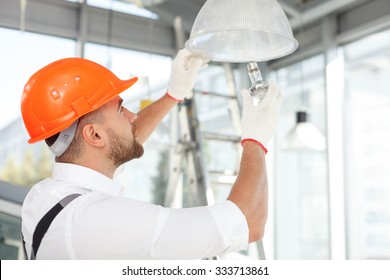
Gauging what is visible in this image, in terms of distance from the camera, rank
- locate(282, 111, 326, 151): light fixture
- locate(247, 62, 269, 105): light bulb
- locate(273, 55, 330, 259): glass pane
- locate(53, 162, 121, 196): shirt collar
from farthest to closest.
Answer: locate(273, 55, 330, 259): glass pane
locate(282, 111, 326, 151): light fixture
locate(247, 62, 269, 105): light bulb
locate(53, 162, 121, 196): shirt collar

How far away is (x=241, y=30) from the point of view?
4.82 ft

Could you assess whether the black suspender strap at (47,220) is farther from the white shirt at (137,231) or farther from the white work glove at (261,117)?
the white work glove at (261,117)

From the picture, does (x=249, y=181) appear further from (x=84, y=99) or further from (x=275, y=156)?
(x=275, y=156)

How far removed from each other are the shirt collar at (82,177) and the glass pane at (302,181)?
11.6 feet

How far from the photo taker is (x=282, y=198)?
17.7ft

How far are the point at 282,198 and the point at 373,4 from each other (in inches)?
82.9

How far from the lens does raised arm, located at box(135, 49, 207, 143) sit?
1978 millimetres

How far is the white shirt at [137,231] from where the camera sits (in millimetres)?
1189

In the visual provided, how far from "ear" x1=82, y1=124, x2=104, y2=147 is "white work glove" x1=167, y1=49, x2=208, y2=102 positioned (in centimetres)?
61

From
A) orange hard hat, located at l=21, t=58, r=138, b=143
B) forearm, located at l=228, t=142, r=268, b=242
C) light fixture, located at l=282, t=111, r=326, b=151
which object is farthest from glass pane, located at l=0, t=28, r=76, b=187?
forearm, located at l=228, t=142, r=268, b=242

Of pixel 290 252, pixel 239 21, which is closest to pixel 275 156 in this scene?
pixel 290 252

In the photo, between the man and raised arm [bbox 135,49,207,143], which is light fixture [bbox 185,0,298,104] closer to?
the man

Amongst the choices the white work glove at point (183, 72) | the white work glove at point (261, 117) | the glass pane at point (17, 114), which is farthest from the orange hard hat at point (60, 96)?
the glass pane at point (17, 114)

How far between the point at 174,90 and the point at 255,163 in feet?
2.60
